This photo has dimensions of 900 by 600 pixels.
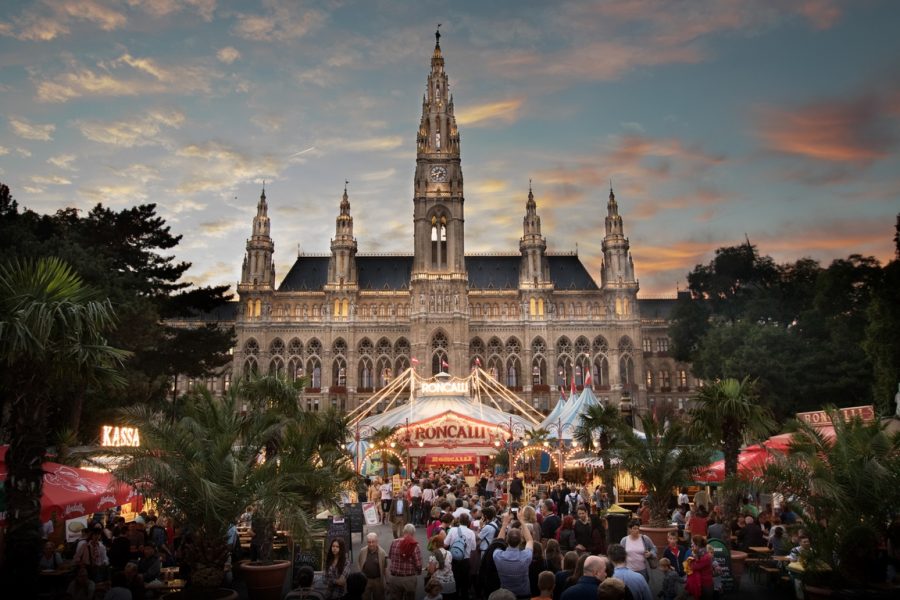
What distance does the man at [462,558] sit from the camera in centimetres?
1298

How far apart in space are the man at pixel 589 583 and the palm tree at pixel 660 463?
9.53 metres

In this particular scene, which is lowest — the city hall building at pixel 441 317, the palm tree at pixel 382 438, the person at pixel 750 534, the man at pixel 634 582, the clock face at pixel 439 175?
the person at pixel 750 534

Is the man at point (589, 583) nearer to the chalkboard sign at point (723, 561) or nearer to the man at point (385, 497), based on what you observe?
the chalkboard sign at point (723, 561)

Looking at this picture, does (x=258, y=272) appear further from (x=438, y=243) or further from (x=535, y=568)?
(x=535, y=568)

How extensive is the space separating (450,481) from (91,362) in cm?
1882

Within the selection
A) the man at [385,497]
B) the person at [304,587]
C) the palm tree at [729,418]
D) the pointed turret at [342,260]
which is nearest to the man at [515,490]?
the man at [385,497]

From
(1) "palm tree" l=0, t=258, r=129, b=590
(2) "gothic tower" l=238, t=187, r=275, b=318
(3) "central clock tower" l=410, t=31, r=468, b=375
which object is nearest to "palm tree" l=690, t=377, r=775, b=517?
(1) "palm tree" l=0, t=258, r=129, b=590

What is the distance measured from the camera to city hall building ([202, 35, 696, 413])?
232ft

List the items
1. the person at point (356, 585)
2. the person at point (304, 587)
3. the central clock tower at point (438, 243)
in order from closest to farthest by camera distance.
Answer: the person at point (304, 587), the person at point (356, 585), the central clock tower at point (438, 243)

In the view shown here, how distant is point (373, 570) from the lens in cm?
1156

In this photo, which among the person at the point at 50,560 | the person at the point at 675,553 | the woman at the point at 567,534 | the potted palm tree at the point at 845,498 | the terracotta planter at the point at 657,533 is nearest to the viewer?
the potted palm tree at the point at 845,498

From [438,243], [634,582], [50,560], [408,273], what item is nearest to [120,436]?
[50,560]

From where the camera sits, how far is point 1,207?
3119cm

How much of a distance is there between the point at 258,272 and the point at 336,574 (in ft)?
211
